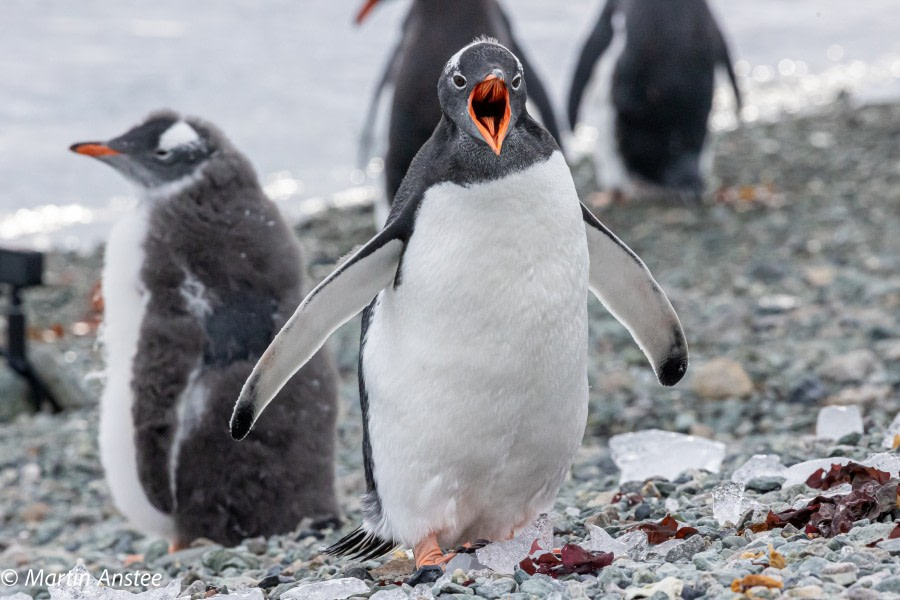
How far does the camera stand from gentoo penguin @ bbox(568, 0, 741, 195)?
32.6 ft

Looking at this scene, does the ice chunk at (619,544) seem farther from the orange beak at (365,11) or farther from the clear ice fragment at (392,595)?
the orange beak at (365,11)

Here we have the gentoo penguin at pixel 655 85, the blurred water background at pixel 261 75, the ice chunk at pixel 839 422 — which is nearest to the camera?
the ice chunk at pixel 839 422

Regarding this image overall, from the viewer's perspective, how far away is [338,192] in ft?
42.5

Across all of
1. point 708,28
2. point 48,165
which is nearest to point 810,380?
point 708,28

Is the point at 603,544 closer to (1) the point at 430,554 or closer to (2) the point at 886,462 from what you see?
(1) the point at 430,554

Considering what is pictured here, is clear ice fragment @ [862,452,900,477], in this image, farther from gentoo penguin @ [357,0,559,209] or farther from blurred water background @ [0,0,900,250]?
blurred water background @ [0,0,900,250]

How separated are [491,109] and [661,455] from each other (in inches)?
65.6

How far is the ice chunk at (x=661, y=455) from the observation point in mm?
4355

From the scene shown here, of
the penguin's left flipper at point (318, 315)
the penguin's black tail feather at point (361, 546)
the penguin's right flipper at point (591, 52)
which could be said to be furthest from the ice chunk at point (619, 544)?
the penguin's right flipper at point (591, 52)

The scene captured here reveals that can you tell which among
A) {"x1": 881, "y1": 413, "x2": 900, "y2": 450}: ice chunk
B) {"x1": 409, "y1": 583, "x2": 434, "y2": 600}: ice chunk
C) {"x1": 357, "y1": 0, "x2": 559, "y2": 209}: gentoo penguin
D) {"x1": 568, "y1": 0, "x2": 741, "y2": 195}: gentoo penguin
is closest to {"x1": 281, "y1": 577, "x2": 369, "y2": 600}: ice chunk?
{"x1": 409, "y1": 583, "x2": 434, "y2": 600}: ice chunk

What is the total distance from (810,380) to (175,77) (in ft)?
46.3

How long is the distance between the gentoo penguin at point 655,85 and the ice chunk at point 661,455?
5674 millimetres

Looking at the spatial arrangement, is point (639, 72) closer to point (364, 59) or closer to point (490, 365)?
point (490, 365)

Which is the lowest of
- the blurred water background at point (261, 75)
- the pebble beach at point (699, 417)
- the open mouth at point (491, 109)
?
the blurred water background at point (261, 75)
